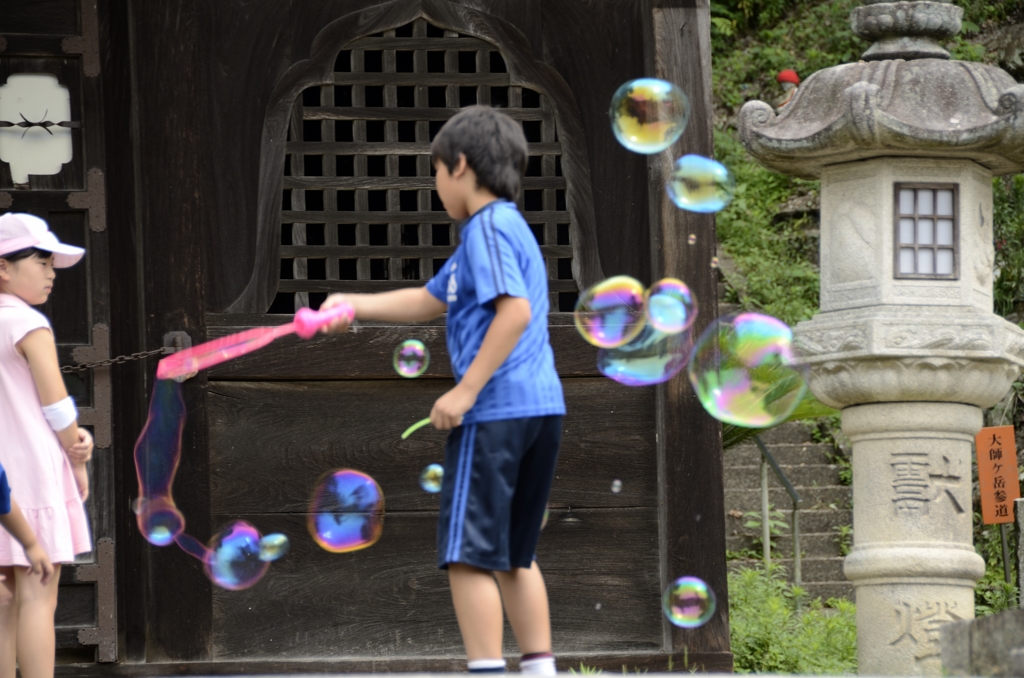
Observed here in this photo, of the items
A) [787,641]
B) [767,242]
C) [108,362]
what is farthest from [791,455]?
[108,362]

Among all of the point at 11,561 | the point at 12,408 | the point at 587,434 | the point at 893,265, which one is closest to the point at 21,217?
the point at 12,408

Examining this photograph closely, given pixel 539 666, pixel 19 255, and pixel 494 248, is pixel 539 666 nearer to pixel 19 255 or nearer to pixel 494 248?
pixel 494 248

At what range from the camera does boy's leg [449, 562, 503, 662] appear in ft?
11.1

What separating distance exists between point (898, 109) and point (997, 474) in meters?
3.02

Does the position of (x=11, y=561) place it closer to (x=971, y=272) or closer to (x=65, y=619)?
(x=65, y=619)

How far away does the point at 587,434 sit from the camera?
5.72 meters

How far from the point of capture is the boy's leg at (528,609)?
11.4ft

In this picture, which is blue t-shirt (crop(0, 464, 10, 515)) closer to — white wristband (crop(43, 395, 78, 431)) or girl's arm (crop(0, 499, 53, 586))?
girl's arm (crop(0, 499, 53, 586))

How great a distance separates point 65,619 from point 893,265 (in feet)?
11.3

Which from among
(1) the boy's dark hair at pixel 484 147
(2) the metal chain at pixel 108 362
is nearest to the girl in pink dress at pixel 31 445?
(2) the metal chain at pixel 108 362

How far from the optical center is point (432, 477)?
559 cm

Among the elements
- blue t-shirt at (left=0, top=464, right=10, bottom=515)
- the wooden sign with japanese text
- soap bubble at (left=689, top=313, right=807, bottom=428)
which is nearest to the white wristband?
blue t-shirt at (left=0, top=464, right=10, bottom=515)

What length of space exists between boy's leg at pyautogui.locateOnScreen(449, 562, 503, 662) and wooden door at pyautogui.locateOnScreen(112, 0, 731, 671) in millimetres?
2256

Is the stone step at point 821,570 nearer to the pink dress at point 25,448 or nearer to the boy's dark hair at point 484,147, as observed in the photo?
the pink dress at point 25,448
